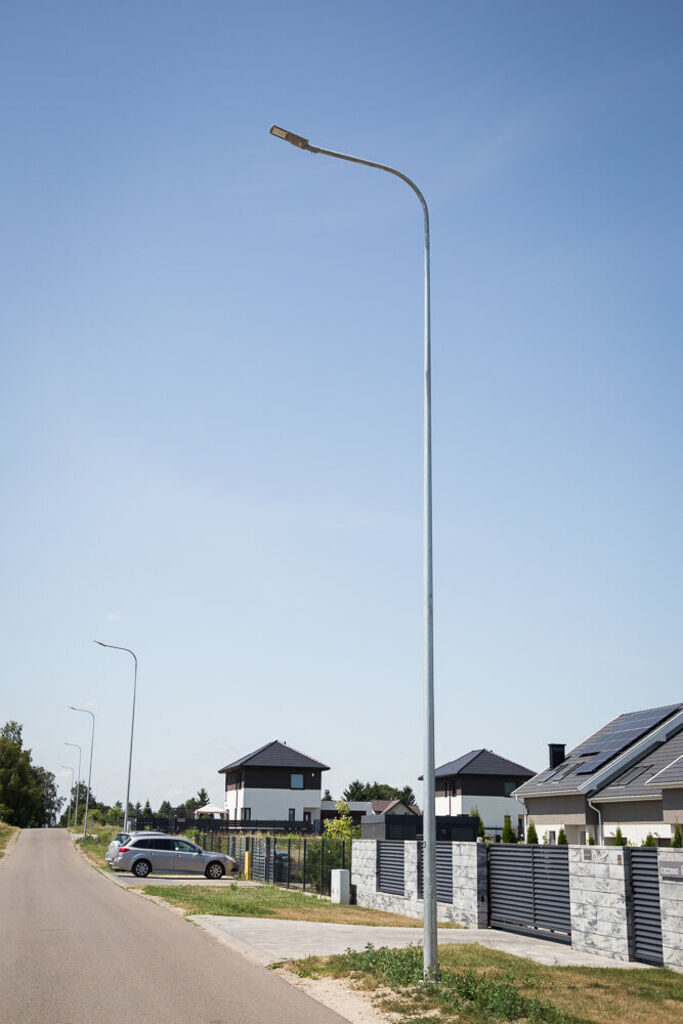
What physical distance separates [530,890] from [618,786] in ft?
52.4

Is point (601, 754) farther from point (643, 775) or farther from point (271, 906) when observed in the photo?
point (271, 906)

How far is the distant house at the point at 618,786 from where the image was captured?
96.5 feet

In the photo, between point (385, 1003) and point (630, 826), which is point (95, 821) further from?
point (385, 1003)

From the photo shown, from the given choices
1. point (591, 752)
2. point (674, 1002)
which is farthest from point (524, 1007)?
point (591, 752)

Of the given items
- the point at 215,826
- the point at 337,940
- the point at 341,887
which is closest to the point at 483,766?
the point at 215,826

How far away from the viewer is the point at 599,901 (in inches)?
611

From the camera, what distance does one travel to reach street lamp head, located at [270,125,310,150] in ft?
42.2

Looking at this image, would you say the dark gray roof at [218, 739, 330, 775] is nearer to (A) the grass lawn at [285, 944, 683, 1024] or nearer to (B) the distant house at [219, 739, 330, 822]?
(B) the distant house at [219, 739, 330, 822]

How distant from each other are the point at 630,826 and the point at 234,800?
55340 mm

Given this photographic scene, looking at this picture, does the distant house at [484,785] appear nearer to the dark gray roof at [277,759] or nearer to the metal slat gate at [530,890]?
the dark gray roof at [277,759]

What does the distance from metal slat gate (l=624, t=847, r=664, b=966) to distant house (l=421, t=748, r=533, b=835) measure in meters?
55.0

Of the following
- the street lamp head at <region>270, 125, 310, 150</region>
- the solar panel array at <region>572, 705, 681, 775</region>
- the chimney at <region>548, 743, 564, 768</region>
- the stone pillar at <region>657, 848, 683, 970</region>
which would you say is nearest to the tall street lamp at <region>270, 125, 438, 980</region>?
the street lamp head at <region>270, 125, 310, 150</region>

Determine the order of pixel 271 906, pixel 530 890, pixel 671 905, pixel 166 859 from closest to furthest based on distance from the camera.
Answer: pixel 671 905
pixel 530 890
pixel 271 906
pixel 166 859

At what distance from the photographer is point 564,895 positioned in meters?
16.8
